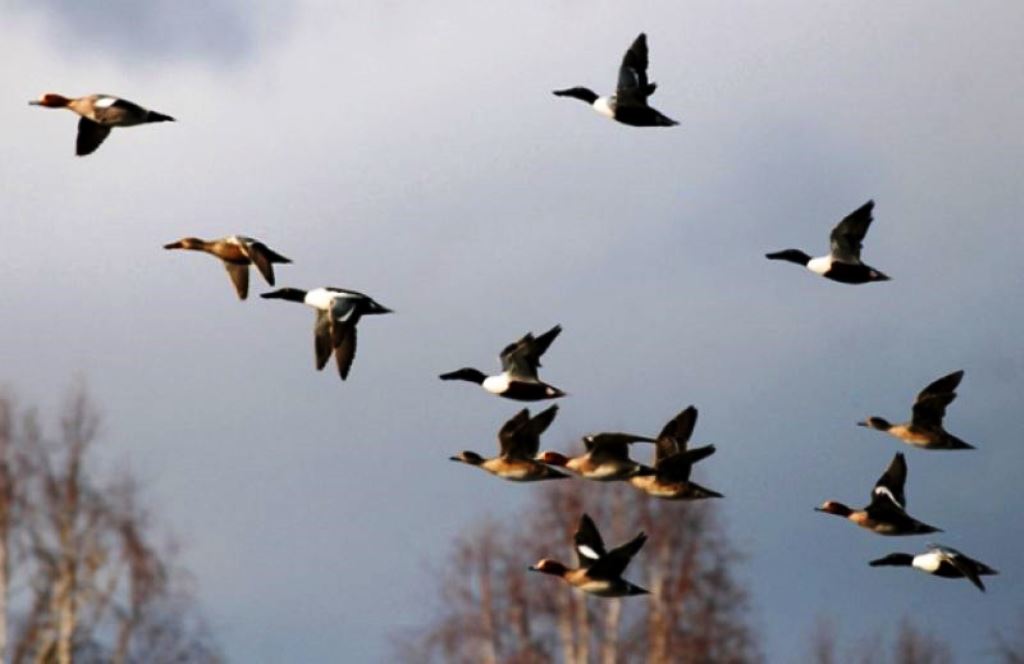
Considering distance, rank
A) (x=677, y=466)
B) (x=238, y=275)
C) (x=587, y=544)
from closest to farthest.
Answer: (x=677, y=466)
(x=587, y=544)
(x=238, y=275)

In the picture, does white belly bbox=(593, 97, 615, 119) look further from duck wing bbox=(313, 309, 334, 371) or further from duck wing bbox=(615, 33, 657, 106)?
duck wing bbox=(313, 309, 334, 371)

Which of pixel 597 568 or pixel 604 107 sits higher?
pixel 604 107

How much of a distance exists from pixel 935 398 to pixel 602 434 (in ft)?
11.8

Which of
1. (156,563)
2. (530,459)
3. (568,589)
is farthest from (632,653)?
(530,459)

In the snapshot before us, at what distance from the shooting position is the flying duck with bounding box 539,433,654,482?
25736 mm

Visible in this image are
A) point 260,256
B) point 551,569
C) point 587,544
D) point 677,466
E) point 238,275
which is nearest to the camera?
point 260,256

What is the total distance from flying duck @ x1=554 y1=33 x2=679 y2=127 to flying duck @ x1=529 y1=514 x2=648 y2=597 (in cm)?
373

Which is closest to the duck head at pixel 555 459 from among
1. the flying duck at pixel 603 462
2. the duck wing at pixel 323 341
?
the flying duck at pixel 603 462

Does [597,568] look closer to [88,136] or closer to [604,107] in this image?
[604,107]

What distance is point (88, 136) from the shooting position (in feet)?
88.4

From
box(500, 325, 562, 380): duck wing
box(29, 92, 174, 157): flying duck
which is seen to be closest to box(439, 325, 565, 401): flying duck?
box(500, 325, 562, 380): duck wing

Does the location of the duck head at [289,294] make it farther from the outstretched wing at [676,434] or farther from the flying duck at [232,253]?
the outstretched wing at [676,434]

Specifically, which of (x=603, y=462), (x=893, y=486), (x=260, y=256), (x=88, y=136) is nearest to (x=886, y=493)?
(x=893, y=486)

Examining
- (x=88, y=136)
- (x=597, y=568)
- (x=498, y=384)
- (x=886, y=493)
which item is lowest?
(x=597, y=568)
